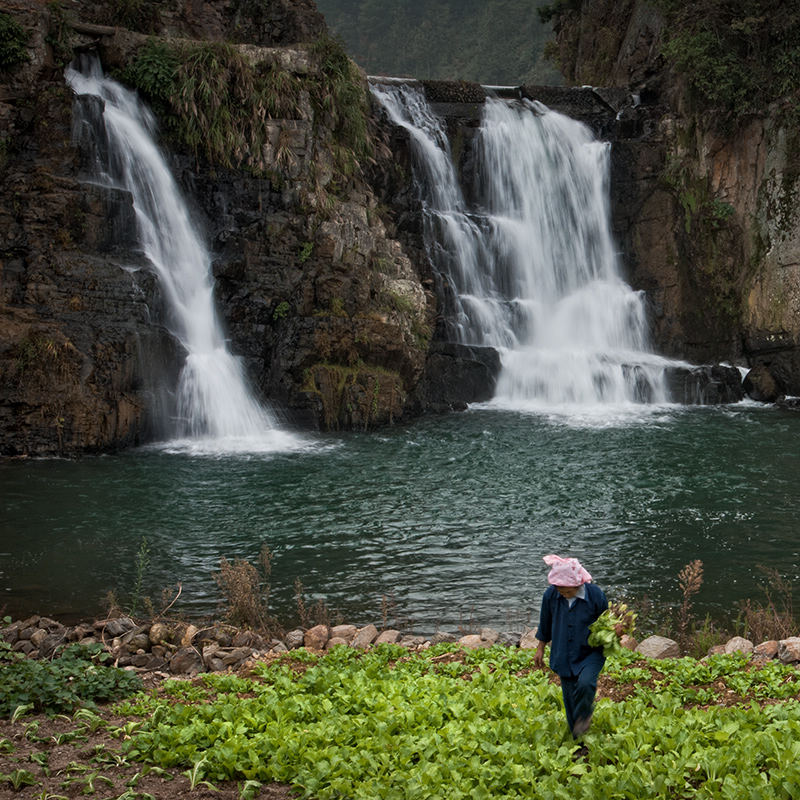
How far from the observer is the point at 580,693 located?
5.12 meters

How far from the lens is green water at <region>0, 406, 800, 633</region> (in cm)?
1029

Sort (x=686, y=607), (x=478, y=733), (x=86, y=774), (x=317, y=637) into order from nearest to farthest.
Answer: (x=86, y=774)
(x=478, y=733)
(x=317, y=637)
(x=686, y=607)

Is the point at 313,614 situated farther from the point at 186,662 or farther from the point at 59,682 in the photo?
the point at 59,682

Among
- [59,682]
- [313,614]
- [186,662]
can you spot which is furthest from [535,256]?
[59,682]

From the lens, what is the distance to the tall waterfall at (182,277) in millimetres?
18734

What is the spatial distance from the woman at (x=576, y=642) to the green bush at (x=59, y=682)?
130 inches

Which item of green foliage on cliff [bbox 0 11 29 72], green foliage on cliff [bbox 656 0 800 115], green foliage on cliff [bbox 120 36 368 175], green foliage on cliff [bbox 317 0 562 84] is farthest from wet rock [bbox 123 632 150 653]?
green foliage on cliff [bbox 317 0 562 84]

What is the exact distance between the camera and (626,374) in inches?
942

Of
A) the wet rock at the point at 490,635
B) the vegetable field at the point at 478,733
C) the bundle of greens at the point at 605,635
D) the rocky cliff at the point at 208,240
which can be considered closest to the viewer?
the vegetable field at the point at 478,733

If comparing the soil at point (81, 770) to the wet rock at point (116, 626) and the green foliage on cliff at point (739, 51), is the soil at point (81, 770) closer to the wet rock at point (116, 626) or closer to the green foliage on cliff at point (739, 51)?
the wet rock at point (116, 626)

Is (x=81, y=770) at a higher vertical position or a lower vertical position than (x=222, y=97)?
lower

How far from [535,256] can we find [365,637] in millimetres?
19695

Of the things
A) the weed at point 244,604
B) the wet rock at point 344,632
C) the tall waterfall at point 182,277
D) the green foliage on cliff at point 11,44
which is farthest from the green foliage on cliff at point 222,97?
the wet rock at point 344,632

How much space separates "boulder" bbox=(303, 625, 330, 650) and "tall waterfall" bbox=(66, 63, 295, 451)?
32.7 feet
